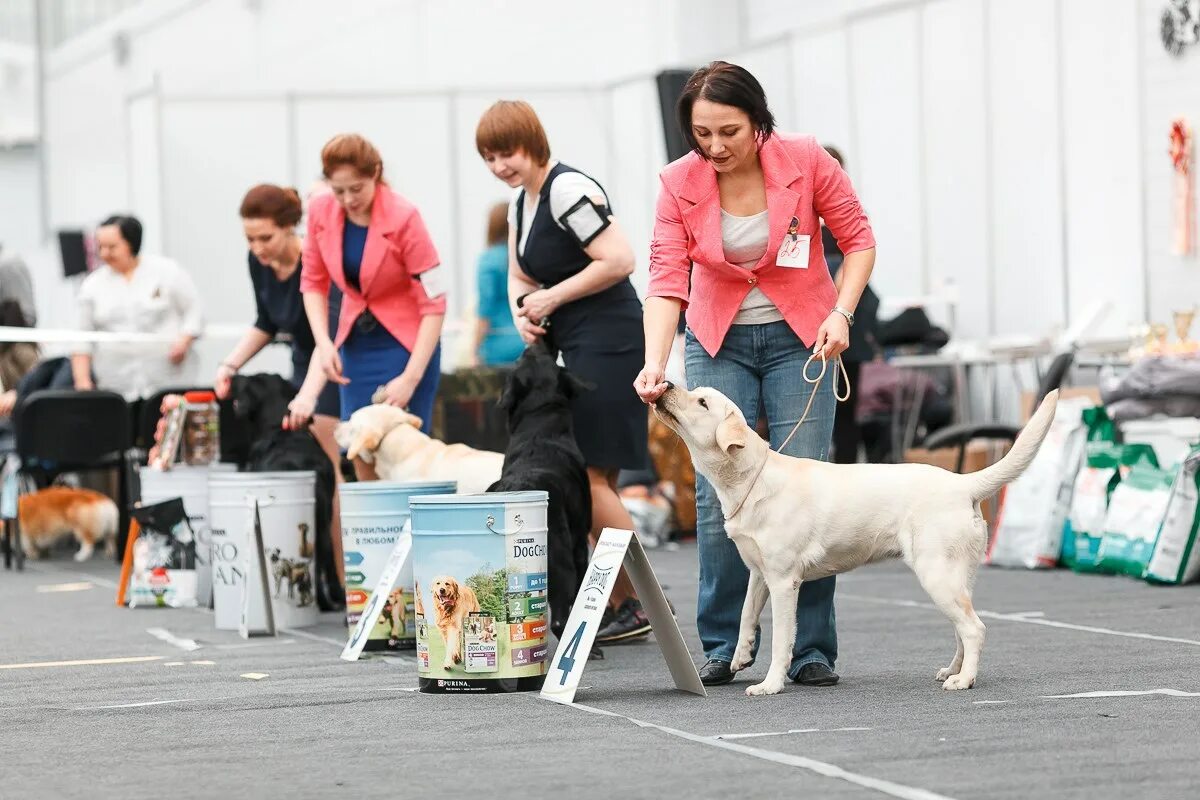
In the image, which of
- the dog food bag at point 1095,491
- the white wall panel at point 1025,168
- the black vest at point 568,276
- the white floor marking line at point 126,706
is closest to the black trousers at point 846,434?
the dog food bag at point 1095,491

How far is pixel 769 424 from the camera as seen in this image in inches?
174

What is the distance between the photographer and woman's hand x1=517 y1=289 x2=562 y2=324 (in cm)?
502

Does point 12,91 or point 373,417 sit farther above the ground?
point 12,91

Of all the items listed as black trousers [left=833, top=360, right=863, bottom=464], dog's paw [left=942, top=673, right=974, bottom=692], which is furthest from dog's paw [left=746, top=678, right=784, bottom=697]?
black trousers [left=833, top=360, right=863, bottom=464]

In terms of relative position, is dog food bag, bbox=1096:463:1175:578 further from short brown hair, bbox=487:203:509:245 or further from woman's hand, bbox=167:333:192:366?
woman's hand, bbox=167:333:192:366

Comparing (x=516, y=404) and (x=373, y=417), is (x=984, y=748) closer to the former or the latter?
(x=516, y=404)

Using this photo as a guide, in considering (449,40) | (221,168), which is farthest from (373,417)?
(449,40)

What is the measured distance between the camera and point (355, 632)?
5.17 meters

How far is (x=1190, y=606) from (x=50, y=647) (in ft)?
12.1

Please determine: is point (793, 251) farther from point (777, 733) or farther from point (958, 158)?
point (958, 158)

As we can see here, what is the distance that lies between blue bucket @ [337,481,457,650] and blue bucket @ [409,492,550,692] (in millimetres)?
855

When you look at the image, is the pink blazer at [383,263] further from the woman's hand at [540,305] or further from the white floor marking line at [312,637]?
the white floor marking line at [312,637]

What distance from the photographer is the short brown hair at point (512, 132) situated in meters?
4.98

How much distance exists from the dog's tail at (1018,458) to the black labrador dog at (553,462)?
1098mm
